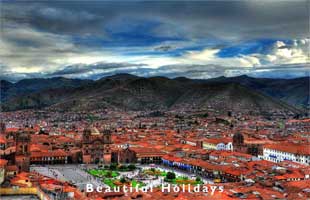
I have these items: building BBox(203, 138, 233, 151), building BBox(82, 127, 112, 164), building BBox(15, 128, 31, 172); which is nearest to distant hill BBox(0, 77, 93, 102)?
building BBox(203, 138, 233, 151)

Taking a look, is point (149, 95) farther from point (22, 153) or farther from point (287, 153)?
point (22, 153)

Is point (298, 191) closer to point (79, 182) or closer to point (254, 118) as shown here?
point (79, 182)

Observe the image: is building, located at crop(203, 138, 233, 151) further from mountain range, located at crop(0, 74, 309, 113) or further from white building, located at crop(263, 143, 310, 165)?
mountain range, located at crop(0, 74, 309, 113)

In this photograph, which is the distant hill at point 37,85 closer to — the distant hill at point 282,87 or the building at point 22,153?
the distant hill at point 282,87

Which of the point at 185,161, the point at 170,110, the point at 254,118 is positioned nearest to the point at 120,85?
the point at 170,110

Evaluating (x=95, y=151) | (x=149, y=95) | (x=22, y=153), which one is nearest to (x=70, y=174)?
(x=22, y=153)

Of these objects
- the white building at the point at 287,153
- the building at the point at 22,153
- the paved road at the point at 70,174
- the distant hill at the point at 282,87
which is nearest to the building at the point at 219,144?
the white building at the point at 287,153
